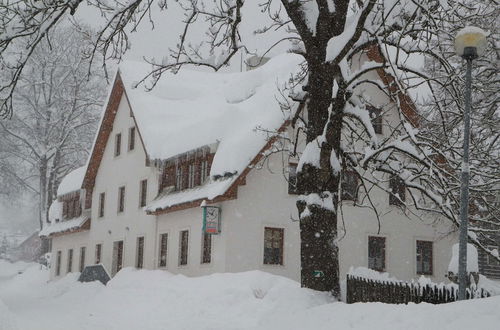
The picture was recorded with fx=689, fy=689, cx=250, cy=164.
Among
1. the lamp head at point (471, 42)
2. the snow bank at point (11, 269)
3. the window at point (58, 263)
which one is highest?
the lamp head at point (471, 42)

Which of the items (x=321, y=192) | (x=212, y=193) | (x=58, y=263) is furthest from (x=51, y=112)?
(x=321, y=192)

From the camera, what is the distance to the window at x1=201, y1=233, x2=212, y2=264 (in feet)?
77.5

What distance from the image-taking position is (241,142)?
872 inches

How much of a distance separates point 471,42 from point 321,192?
374 centimetres

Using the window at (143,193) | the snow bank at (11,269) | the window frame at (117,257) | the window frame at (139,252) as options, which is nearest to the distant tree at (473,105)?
the window at (143,193)

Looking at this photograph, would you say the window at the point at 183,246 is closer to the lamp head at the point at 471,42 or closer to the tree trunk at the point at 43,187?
the lamp head at the point at 471,42

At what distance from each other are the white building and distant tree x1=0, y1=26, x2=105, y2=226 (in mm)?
9432

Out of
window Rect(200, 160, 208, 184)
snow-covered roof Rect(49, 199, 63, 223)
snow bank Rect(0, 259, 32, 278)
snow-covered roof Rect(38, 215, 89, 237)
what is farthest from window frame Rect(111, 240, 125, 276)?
snow bank Rect(0, 259, 32, 278)

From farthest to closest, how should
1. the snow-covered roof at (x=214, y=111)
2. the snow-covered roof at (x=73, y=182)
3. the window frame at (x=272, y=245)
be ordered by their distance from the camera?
the snow-covered roof at (x=73, y=182) < the window frame at (x=272, y=245) < the snow-covered roof at (x=214, y=111)

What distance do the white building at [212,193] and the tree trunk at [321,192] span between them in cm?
509

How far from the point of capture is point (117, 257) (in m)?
31.5

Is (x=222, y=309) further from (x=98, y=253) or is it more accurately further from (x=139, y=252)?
(x=98, y=253)

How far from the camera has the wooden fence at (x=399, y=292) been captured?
12430 mm

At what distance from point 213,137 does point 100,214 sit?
41.1ft
